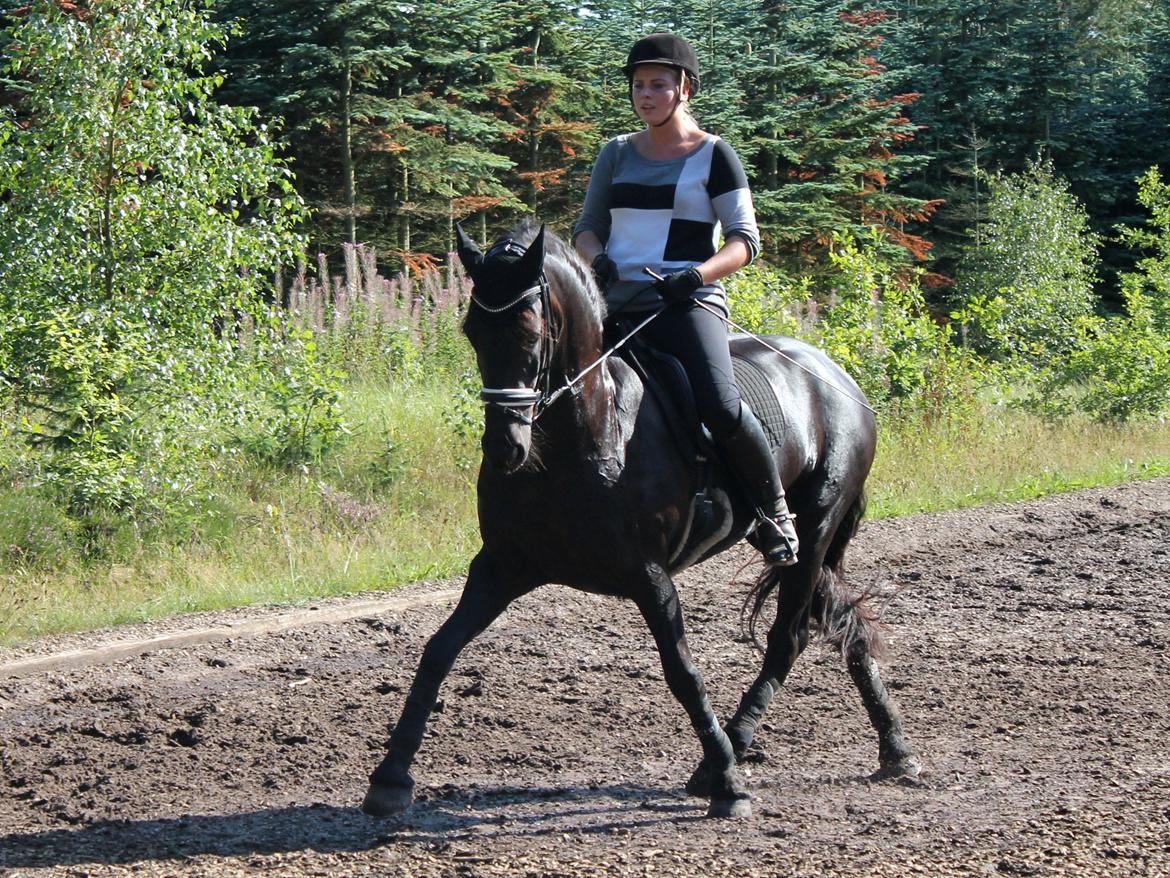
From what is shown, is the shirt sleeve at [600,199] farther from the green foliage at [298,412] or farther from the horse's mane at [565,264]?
the green foliage at [298,412]

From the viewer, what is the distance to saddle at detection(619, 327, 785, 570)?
5.68 m

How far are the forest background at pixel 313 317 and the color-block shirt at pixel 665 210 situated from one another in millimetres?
4357

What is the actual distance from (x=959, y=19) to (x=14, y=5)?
117 ft

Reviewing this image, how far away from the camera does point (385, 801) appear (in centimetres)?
524

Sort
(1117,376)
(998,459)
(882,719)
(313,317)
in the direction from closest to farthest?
1. (882,719)
2. (998,459)
3. (313,317)
4. (1117,376)

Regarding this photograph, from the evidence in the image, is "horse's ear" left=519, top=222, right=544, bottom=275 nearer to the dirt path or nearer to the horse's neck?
the horse's neck

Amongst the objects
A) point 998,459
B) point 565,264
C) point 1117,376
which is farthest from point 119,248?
point 1117,376

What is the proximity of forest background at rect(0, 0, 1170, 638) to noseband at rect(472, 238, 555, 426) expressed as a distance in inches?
183

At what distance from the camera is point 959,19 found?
50.9 meters

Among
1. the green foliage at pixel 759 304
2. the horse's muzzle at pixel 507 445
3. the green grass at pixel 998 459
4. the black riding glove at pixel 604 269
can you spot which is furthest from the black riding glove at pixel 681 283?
the green foliage at pixel 759 304

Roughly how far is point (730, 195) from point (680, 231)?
0.26 metres

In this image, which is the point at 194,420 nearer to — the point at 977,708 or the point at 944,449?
the point at 977,708

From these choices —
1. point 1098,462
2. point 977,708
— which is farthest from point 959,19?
point 977,708

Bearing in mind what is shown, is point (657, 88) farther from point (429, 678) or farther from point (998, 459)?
point (998, 459)
